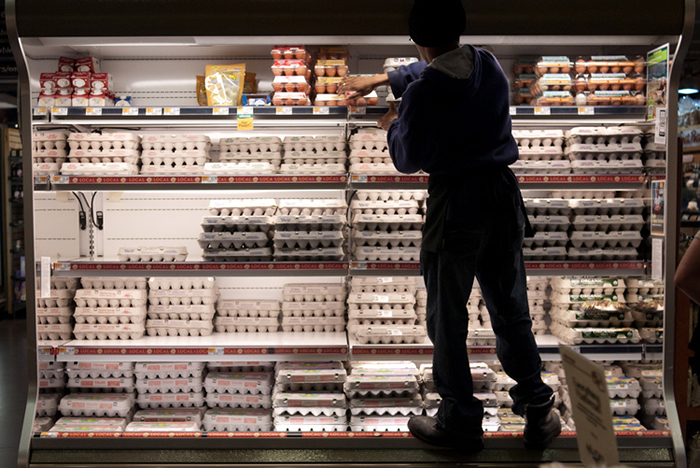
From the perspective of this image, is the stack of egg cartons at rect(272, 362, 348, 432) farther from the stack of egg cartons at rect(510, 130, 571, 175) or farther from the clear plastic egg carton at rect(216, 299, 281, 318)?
the stack of egg cartons at rect(510, 130, 571, 175)

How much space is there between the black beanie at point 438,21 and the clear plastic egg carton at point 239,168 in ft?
5.24

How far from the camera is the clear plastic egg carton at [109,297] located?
3.71m

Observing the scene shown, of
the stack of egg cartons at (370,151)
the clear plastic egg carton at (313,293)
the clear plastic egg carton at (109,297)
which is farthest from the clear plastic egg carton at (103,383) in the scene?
the stack of egg cartons at (370,151)

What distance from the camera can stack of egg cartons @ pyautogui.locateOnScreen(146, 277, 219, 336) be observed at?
3752 millimetres

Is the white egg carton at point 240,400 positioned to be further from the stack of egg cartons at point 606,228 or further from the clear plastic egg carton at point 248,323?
the stack of egg cartons at point 606,228

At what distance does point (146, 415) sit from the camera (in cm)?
369

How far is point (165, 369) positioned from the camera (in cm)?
375

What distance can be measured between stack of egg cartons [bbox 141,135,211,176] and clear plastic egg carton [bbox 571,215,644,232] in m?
2.47

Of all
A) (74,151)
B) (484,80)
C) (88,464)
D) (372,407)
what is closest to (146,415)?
(88,464)

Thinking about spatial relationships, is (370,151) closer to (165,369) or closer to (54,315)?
(165,369)

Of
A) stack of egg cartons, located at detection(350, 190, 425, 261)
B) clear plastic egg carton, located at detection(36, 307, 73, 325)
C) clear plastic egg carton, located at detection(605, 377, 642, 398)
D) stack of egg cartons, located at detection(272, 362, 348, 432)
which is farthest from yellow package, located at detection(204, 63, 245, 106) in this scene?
clear plastic egg carton, located at detection(605, 377, 642, 398)

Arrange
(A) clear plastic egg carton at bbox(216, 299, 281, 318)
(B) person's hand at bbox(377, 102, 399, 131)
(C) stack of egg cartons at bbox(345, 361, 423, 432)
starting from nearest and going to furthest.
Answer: (B) person's hand at bbox(377, 102, 399, 131) → (C) stack of egg cartons at bbox(345, 361, 423, 432) → (A) clear plastic egg carton at bbox(216, 299, 281, 318)

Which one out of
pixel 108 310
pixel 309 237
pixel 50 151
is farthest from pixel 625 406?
pixel 50 151

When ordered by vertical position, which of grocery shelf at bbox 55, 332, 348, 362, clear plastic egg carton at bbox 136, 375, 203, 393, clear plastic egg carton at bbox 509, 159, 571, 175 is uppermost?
clear plastic egg carton at bbox 509, 159, 571, 175
